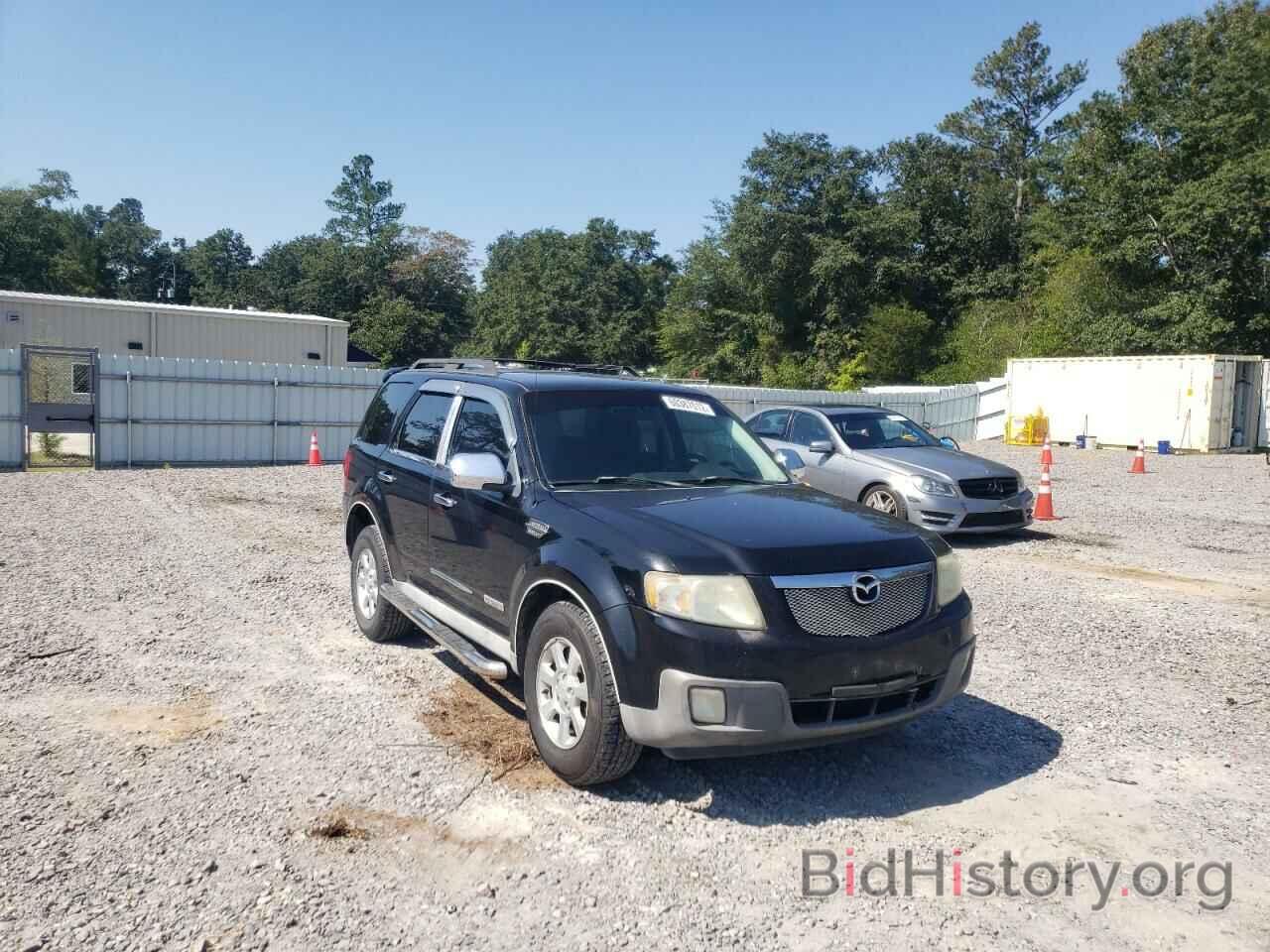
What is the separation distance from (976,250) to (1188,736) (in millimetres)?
53959

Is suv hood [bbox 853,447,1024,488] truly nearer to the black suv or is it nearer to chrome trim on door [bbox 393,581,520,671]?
the black suv

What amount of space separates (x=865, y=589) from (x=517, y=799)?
1.70 m

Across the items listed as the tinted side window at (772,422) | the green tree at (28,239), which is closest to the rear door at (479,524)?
the tinted side window at (772,422)

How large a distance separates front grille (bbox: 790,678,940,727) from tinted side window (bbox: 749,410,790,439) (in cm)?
838

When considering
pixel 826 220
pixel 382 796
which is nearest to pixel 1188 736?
pixel 382 796

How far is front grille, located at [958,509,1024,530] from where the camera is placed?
35.0ft

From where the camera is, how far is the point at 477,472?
473 centimetres

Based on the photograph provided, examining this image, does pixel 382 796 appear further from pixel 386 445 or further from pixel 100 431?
pixel 100 431

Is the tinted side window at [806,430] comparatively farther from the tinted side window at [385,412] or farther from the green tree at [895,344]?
the green tree at [895,344]

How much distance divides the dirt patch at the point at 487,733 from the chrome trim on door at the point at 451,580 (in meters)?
0.66

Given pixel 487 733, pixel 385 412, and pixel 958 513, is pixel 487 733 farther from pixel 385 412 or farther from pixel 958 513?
pixel 958 513

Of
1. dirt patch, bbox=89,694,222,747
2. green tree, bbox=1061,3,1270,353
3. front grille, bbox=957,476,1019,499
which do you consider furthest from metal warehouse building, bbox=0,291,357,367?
green tree, bbox=1061,3,1270,353

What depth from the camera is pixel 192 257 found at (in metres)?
108

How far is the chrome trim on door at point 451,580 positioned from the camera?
5.16m
